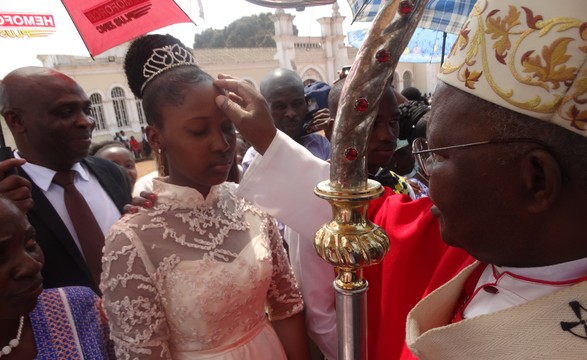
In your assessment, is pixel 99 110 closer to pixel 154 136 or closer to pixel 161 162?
pixel 161 162

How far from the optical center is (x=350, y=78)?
28.8 inches

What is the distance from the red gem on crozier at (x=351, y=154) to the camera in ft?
2.45

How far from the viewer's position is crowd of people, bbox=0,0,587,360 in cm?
84

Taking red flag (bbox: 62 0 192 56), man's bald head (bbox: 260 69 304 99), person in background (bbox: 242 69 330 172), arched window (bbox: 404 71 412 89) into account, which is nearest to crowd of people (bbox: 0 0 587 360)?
red flag (bbox: 62 0 192 56)

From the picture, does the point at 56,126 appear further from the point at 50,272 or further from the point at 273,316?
the point at 273,316

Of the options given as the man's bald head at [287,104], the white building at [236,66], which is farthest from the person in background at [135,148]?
the man's bald head at [287,104]

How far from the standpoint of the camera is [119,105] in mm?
25641

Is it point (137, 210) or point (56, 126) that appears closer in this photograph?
point (137, 210)

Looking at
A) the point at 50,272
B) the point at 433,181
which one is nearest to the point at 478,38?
the point at 433,181

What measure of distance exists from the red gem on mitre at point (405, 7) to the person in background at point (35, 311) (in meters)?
1.49

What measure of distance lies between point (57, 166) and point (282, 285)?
1682mm

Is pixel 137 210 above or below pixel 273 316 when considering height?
above

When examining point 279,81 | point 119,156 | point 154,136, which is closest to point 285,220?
point 154,136

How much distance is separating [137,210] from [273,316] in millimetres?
859
